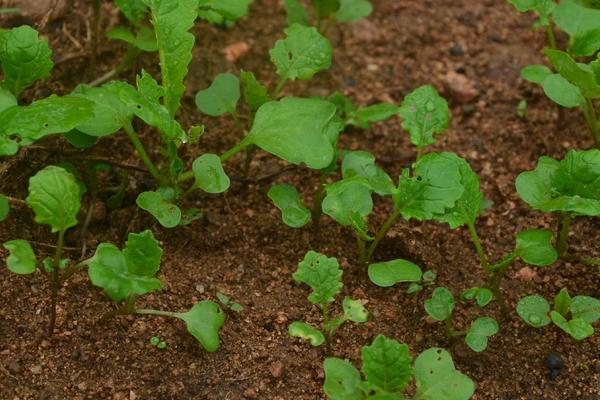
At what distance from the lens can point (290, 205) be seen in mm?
2271

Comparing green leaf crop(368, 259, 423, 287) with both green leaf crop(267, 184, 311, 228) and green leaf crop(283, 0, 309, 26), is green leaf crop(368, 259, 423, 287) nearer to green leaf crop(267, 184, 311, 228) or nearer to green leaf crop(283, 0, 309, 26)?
green leaf crop(267, 184, 311, 228)

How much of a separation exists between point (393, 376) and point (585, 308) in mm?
566

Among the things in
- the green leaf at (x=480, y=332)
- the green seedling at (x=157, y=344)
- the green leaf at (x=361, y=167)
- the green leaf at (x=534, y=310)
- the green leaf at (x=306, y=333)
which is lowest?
the green seedling at (x=157, y=344)

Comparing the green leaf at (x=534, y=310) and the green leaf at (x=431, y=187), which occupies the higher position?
the green leaf at (x=431, y=187)

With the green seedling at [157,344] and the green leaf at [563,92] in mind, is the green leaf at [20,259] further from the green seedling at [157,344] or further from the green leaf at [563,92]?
the green leaf at [563,92]

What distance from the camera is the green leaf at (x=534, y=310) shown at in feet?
6.77

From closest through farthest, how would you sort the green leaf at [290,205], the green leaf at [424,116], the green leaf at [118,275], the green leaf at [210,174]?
the green leaf at [118,275] → the green leaf at [210,174] → the green leaf at [290,205] → the green leaf at [424,116]

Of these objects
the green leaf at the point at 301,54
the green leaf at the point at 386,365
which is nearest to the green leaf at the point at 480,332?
the green leaf at the point at 386,365

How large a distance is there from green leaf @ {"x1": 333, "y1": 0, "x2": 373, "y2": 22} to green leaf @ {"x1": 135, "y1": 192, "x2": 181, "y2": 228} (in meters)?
0.99

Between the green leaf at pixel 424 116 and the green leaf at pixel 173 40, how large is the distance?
2.06 feet

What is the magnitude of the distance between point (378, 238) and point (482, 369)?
16.3 inches

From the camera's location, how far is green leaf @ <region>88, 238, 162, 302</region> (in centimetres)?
179

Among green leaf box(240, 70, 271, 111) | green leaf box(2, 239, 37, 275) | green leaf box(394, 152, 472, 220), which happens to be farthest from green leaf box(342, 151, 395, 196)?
green leaf box(2, 239, 37, 275)

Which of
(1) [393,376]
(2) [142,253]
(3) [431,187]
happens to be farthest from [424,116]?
(2) [142,253]
